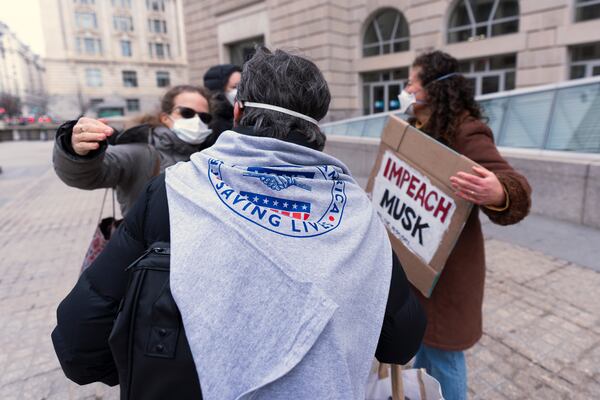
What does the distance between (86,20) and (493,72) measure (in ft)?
190

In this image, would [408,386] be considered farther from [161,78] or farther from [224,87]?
[161,78]

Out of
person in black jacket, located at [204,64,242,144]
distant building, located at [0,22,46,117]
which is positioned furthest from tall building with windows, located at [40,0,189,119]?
person in black jacket, located at [204,64,242,144]

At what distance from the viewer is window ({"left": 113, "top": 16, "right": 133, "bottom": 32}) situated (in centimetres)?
5703

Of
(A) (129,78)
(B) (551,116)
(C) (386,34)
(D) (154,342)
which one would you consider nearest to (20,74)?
(A) (129,78)

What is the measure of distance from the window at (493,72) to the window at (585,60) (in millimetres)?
1781

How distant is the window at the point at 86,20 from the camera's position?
54.6 meters

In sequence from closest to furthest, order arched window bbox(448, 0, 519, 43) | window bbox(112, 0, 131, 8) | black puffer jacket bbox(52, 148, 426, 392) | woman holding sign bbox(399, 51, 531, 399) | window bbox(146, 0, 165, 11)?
black puffer jacket bbox(52, 148, 426, 392), woman holding sign bbox(399, 51, 531, 399), arched window bbox(448, 0, 519, 43), window bbox(112, 0, 131, 8), window bbox(146, 0, 165, 11)

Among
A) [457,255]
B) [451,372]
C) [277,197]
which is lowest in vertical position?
[451,372]

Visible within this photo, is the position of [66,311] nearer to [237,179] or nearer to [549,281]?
[237,179]

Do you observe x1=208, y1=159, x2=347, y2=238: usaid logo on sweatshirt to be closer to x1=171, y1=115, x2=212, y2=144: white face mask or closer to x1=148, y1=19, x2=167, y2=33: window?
x1=171, y1=115, x2=212, y2=144: white face mask

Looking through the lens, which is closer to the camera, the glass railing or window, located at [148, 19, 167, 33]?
the glass railing

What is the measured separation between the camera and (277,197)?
1091 mm

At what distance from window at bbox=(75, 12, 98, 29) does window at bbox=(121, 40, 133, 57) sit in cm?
395

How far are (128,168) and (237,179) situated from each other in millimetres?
1311
